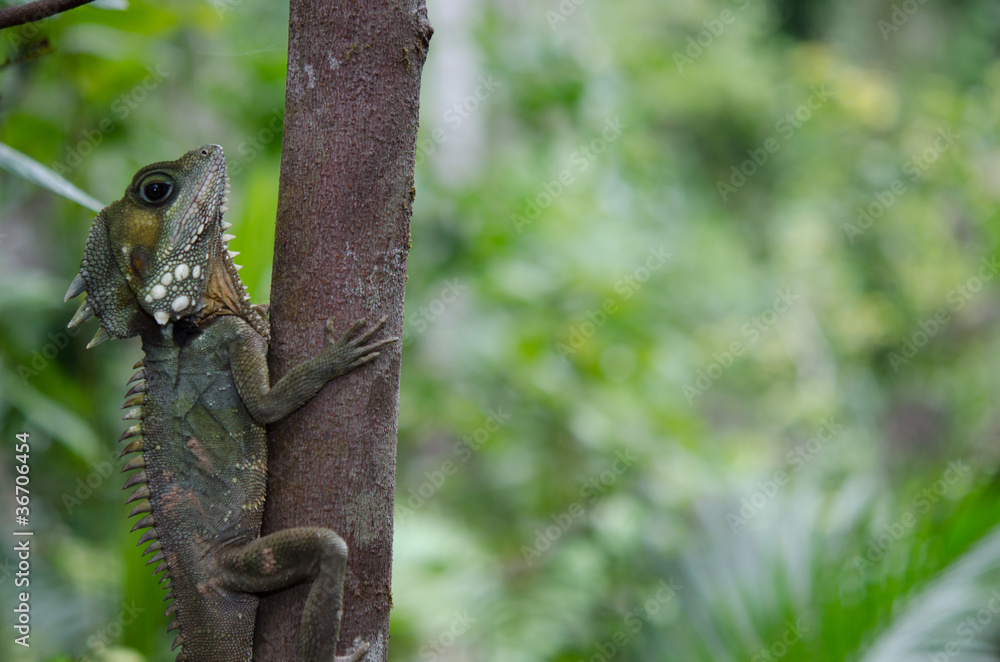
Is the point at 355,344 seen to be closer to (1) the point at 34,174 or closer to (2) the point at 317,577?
(2) the point at 317,577

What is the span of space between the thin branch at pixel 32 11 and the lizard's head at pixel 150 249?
1.47 feet

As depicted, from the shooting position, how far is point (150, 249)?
6.36 ft

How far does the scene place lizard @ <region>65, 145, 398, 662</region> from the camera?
1724 millimetres

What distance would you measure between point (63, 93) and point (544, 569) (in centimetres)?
337

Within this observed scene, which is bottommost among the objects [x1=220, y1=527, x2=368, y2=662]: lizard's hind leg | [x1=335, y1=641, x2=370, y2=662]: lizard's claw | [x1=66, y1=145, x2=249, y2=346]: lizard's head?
[x1=335, y1=641, x2=370, y2=662]: lizard's claw

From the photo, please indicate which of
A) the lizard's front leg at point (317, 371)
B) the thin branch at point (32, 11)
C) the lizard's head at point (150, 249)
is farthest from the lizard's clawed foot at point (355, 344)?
the thin branch at point (32, 11)

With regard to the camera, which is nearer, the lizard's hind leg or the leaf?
the lizard's hind leg

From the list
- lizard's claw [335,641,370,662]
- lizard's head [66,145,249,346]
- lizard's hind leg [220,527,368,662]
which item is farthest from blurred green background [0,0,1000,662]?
lizard's claw [335,641,370,662]

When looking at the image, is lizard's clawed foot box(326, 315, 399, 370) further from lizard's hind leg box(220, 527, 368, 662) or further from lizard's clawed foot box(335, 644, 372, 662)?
lizard's clawed foot box(335, 644, 372, 662)

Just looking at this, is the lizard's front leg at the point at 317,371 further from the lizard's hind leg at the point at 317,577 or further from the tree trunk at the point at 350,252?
the lizard's hind leg at the point at 317,577

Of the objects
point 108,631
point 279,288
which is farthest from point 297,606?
point 108,631

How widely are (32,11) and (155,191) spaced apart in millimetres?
507

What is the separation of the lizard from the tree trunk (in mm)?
60

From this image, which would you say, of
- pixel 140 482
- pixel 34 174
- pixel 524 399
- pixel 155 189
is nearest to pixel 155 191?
pixel 155 189
